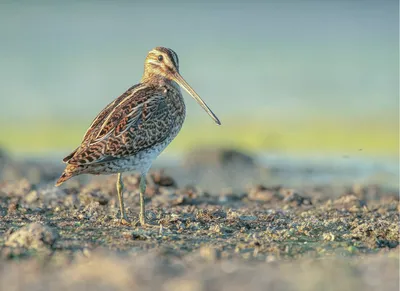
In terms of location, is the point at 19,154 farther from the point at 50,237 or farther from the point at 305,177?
the point at 50,237

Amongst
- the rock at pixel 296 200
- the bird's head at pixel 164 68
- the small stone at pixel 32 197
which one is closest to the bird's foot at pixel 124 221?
the bird's head at pixel 164 68

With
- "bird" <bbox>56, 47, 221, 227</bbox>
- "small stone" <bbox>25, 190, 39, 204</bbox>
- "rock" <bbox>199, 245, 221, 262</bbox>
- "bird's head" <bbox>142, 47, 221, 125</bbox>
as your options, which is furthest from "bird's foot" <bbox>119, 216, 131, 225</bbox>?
"small stone" <bbox>25, 190, 39, 204</bbox>

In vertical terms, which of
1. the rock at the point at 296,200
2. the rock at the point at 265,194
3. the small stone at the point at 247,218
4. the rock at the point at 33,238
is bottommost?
the rock at the point at 33,238

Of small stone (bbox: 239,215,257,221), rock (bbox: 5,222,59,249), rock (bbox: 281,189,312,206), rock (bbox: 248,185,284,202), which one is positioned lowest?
rock (bbox: 5,222,59,249)

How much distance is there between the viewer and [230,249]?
8.52 meters

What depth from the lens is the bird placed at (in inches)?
403

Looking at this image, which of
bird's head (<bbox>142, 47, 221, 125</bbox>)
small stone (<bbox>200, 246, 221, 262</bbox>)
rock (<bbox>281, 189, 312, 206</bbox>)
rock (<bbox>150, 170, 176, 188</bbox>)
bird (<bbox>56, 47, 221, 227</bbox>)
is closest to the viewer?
small stone (<bbox>200, 246, 221, 262</bbox>)

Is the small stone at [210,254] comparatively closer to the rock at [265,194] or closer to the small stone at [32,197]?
the small stone at [32,197]

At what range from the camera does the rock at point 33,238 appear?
8039 mm

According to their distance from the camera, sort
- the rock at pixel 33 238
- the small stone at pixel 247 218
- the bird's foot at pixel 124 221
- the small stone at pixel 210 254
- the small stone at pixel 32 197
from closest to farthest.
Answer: the small stone at pixel 210 254 < the rock at pixel 33 238 < the bird's foot at pixel 124 221 < the small stone at pixel 247 218 < the small stone at pixel 32 197

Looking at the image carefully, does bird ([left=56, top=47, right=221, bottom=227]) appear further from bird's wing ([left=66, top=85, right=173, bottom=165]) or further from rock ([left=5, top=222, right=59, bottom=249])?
rock ([left=5, top=222, right=59, bottom=249])

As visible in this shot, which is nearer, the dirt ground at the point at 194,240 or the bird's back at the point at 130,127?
the dirt ground at the point at 194,240

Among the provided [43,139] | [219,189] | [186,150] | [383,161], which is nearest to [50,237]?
[219,189]

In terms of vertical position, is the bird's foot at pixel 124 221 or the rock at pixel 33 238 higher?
the bird's foot at pixel 124 221
